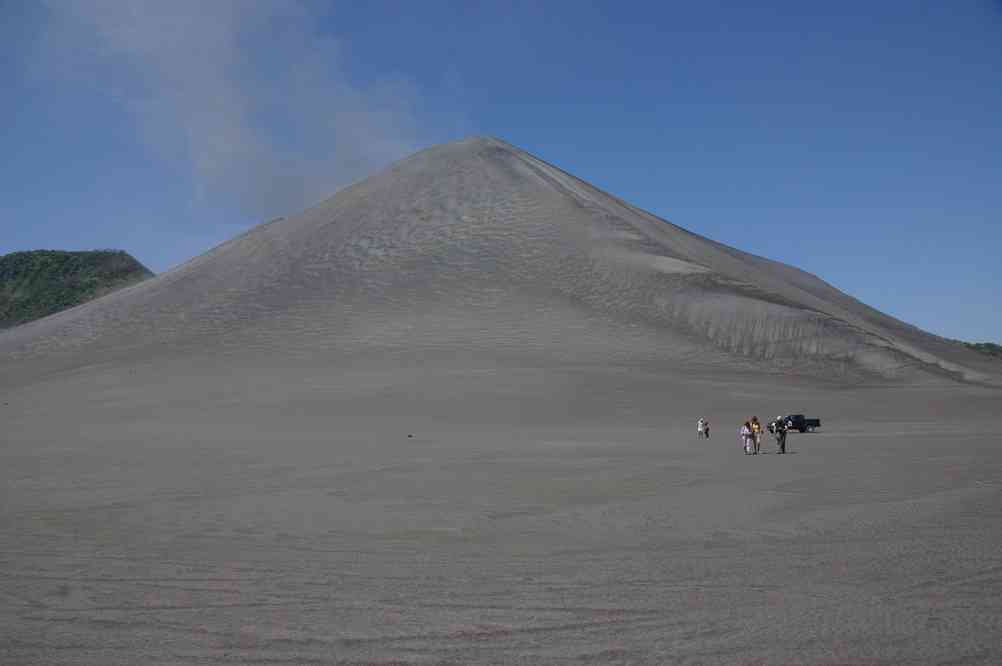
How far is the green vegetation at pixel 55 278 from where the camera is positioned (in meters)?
156

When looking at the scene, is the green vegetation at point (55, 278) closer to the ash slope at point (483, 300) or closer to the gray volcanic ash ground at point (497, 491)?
the ash slope at point (483, 300)

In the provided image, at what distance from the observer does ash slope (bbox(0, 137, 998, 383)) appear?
59719 mm

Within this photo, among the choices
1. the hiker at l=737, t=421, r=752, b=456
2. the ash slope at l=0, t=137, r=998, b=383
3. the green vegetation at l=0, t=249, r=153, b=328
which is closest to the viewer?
the hiker at l=737, t=421, r=752, b=456

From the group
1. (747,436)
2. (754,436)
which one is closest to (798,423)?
(747,436)

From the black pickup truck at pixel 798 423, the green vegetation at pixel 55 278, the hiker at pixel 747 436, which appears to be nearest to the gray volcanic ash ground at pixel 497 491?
the hiker at pixel 747 436

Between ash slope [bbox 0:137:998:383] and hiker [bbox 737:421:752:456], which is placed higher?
ash slope [bbox 0:137:998:383]

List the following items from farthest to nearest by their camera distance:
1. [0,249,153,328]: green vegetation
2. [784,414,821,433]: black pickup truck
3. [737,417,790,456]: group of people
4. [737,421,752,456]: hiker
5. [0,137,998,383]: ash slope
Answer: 1. [0,249,153,328]: green vegetation
2. [0,137,998,383]: ash slope
3. [784,414,821,433]: black pickup truck
4. [737,421,752,456]: hiker
5. [737,417,790,456]: group of people

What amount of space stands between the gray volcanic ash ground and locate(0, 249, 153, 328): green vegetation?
98.6m

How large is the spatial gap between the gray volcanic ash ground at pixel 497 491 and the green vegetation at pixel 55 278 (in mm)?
98620

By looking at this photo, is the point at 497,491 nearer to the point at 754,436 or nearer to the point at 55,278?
the point at 754,436

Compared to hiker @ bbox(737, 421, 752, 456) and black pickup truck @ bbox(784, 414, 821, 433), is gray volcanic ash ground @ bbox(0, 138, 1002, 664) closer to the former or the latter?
hiker @ bbox(737, 421, 752, 456)

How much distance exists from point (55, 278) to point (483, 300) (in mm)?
127968

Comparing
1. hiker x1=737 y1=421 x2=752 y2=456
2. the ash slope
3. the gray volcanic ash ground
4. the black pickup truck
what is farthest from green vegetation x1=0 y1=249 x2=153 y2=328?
hiker x1=737 y1=421 x2=752 y2=456

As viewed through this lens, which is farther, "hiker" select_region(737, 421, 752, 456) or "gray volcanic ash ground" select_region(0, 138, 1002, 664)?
"hiker" select_region(737, 421, 752, 456)
